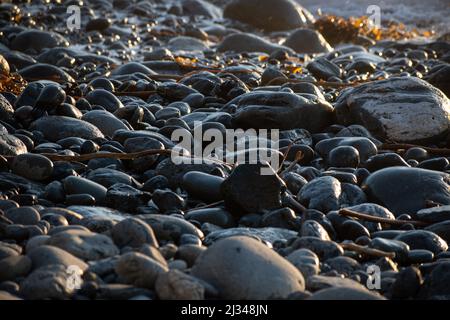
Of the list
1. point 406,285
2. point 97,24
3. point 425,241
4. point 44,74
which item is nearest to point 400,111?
point 425,241

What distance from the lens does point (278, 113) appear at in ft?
14.0

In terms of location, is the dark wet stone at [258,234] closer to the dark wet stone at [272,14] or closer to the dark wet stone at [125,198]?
the dark wet stone at [125,198]

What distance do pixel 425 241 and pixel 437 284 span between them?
480 mm

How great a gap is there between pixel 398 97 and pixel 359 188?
3.90ft

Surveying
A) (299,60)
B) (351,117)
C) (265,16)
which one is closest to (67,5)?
(265,16)

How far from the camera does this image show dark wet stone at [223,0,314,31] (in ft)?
40.4

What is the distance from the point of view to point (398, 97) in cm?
436

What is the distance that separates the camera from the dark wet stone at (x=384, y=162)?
12.2 feet

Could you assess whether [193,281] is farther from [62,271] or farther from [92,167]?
[92,167]

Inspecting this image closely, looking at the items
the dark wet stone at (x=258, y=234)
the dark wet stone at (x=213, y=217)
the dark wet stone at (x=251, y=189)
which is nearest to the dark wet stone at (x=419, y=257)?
the dark wet stone at (x=258, y=234)

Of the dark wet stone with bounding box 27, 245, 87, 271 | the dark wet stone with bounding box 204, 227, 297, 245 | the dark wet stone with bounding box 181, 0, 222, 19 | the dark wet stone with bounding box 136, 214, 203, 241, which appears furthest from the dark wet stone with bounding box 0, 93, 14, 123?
the dark wet stone with bounding box 181, 0, 222, 19

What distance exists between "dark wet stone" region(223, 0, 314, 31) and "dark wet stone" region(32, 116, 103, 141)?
8743mm

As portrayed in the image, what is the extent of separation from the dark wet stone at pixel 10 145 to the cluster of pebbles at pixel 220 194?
0.01m

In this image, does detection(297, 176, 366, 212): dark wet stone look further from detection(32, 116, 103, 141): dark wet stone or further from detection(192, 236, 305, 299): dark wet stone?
detection(32, 116, 103, 141): dark wet stone
